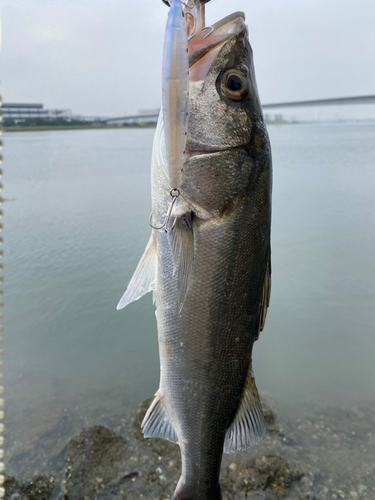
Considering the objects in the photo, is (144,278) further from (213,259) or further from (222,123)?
(222,123)

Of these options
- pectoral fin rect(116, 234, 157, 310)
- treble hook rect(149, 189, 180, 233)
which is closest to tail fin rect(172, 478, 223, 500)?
pectoral fin rect(116, 234, 157, 310)

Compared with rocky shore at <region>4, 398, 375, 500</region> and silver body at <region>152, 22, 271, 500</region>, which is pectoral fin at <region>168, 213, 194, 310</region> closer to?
silver body at <region>152, 22, 271, 500</region>

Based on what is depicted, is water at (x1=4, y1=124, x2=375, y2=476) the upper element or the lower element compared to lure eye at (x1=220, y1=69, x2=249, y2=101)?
lower

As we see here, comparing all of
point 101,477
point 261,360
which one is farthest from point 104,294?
point 101,477

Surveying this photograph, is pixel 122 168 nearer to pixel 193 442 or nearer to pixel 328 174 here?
pixel 328 174

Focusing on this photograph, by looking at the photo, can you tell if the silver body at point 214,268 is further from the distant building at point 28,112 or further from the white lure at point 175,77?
the distant building at point 28,112

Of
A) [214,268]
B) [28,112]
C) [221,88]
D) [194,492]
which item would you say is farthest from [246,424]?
[28,112]
